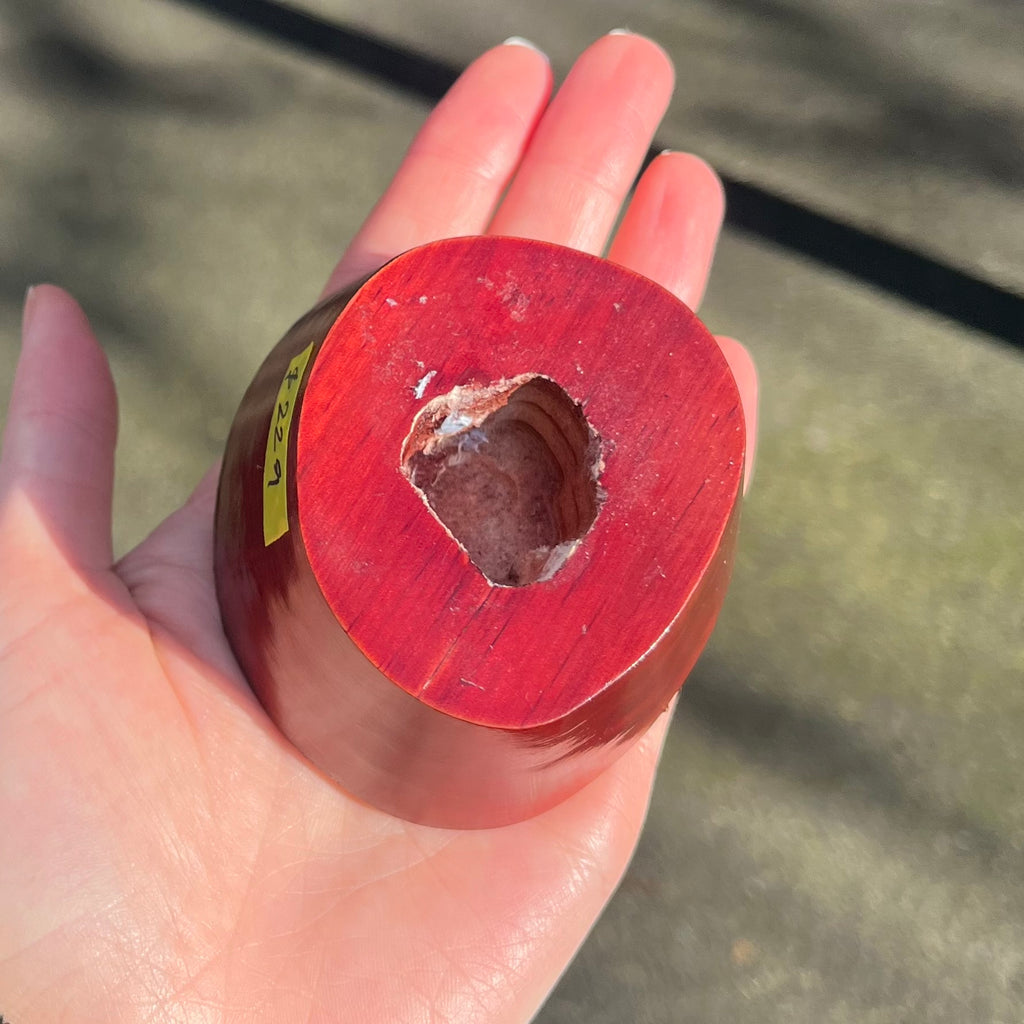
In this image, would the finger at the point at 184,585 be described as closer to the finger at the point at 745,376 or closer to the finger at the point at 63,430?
the finger at the point at 63,430

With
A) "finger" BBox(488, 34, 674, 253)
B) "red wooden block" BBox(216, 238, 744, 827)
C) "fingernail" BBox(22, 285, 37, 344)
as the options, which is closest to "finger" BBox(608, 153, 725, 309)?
"finger" BBox(488, 34, 674, 253)

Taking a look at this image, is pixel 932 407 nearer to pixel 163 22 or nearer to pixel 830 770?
pixel 830 770

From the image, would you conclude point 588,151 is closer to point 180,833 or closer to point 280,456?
point 280,456

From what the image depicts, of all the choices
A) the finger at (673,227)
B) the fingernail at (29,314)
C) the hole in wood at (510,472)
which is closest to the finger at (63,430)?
the fingernail at (29,314)

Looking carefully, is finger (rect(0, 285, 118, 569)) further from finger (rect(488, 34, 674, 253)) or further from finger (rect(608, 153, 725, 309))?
finger (rect(608, 153, 725, 309))

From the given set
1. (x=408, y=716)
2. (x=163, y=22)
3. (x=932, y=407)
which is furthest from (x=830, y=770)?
(x=163, y=22)
